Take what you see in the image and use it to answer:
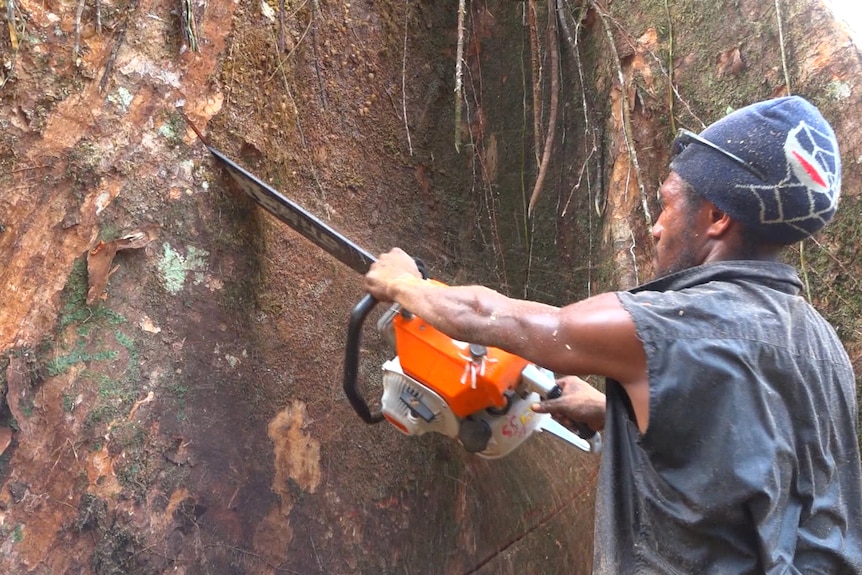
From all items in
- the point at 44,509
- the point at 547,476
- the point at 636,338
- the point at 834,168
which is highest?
the point at 834,168

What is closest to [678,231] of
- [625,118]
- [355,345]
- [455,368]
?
[455,368]

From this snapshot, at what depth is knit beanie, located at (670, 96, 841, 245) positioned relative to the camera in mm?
1313

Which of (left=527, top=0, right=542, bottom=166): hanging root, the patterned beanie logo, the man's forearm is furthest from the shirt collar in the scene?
(left=527, top=0, right=542, bottom=166): hanging root

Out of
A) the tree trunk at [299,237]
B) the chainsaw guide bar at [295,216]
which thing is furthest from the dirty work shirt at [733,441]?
the chainsaw guide bar at [295,216]

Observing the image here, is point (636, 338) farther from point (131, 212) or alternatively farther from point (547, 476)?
point (131, 212)

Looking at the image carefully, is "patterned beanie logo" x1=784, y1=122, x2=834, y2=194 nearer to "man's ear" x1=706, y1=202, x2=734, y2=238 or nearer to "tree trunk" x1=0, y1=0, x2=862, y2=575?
"man's ear" x1=706, y1=202, x2=734, y2=238

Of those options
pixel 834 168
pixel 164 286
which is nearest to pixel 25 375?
pixel 164 286

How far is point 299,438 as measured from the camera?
2385 millimetres

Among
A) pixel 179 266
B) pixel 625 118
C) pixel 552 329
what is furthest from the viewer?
pixel 625 118

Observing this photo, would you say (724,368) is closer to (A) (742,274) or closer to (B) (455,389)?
(A) (742,274)

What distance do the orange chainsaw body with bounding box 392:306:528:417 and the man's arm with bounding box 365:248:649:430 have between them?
0.53 ft

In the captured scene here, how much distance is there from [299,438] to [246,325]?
1.51 feet

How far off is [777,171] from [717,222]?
0.52 feet

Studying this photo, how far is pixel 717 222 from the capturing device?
1.42 m
